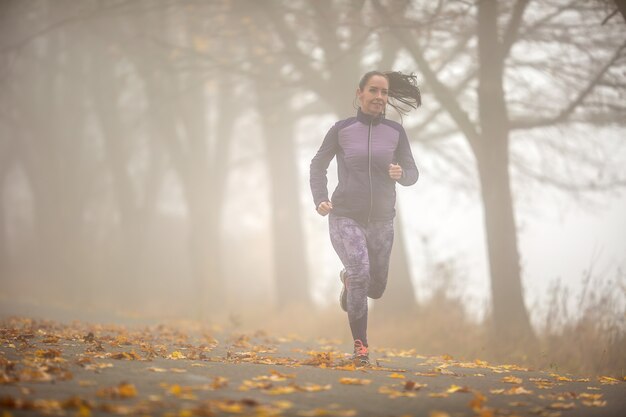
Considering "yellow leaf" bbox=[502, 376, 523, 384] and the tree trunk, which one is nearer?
"yellow leaf" bbox=[502, 376, 523, 384]

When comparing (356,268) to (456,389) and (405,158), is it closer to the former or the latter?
(405,158)

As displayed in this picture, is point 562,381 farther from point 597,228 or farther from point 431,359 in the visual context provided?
point 597,228

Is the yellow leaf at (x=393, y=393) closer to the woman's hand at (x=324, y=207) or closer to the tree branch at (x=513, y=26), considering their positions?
the woman's hand at (x=324, y=207)

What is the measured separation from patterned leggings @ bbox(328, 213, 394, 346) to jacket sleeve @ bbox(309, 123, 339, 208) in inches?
10.5

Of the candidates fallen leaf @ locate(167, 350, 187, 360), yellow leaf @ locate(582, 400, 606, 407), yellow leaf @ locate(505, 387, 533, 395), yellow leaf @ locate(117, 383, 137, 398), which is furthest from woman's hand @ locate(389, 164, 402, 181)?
yellow leaf @ locate(117, 383, 137, 398)

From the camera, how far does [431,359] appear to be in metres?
7.94

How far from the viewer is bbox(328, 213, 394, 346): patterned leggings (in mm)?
6324

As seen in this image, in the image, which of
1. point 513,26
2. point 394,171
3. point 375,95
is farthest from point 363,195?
point 513,26

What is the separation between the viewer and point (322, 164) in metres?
6.63

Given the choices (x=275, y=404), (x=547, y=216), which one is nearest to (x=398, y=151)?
(x=275, y=404)

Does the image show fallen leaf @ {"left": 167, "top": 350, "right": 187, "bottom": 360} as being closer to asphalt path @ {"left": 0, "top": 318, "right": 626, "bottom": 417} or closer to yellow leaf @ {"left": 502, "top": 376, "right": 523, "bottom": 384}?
asphalt path @ {"left": 0, "top": 318, "right": 626, "bottom": 417}

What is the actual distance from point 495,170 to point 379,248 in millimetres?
4222

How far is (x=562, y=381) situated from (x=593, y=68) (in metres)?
6.68

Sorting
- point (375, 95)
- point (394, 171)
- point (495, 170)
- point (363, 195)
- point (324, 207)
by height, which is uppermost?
point (495, 170)
